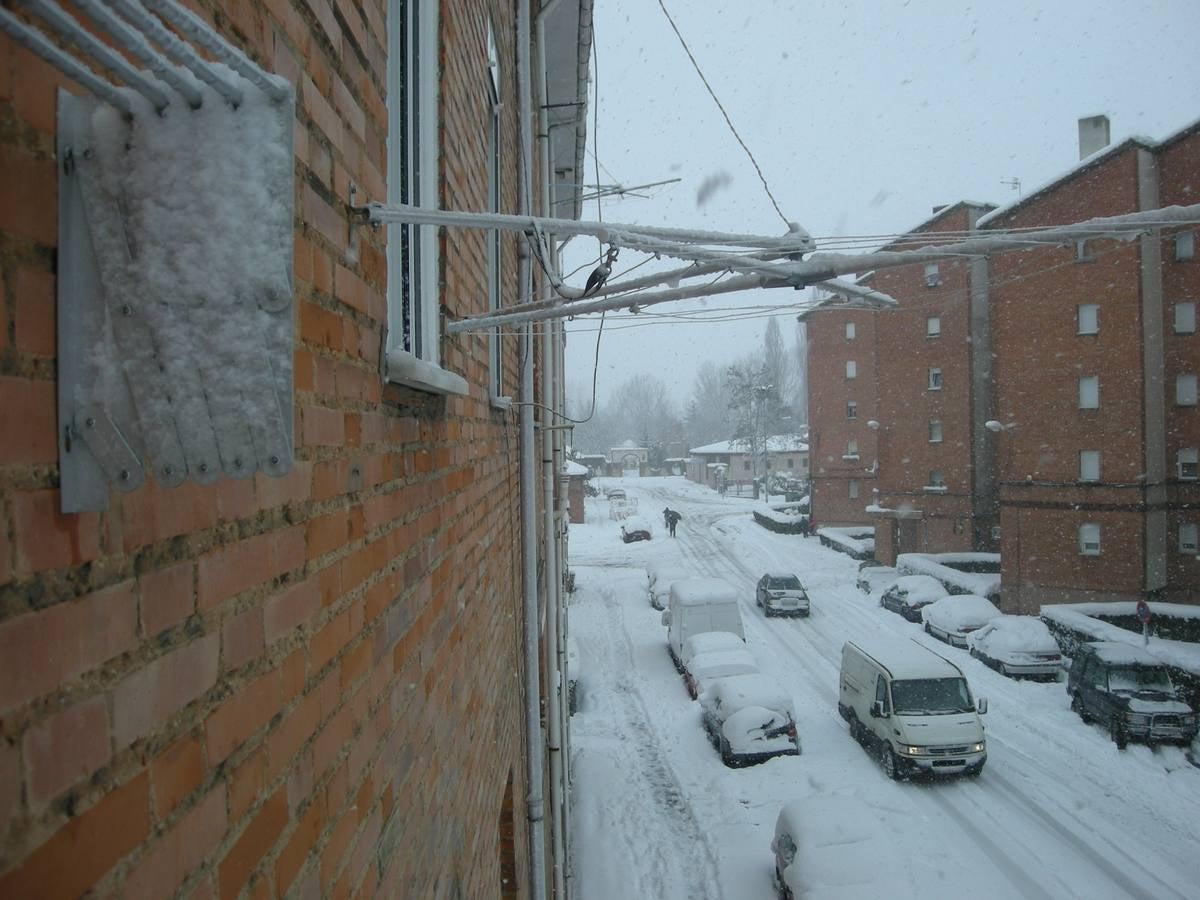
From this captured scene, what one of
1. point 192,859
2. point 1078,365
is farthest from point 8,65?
point 1078,365

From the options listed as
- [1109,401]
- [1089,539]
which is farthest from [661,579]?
[1109,401]

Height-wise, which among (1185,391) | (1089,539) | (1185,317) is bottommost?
(1089,539)

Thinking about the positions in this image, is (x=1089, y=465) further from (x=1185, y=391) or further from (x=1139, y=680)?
(x=1139, y=680)

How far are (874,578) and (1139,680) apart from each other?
13400 millimetres

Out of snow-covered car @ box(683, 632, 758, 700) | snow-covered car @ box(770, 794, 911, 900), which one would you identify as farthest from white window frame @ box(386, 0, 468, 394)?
snow-covered car @ box(683, 632, 758, 700)

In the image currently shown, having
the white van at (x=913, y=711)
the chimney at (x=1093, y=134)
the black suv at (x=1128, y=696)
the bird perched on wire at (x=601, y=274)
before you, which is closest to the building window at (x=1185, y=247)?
the chimney at (x=1093, y=134)

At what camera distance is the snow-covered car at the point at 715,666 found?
14688 millimetres

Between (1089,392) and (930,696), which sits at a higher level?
(1089,392)

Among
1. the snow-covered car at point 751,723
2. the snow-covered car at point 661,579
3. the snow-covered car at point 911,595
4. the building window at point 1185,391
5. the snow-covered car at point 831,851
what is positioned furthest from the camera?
the snow-covered car at point 661,579

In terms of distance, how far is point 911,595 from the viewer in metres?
21.9

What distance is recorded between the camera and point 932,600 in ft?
70.8

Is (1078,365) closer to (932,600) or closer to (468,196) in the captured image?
(932,600)

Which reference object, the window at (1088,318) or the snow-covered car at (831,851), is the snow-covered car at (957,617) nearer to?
the window at (1088,318)

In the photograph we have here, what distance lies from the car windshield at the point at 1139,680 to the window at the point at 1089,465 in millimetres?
9388
